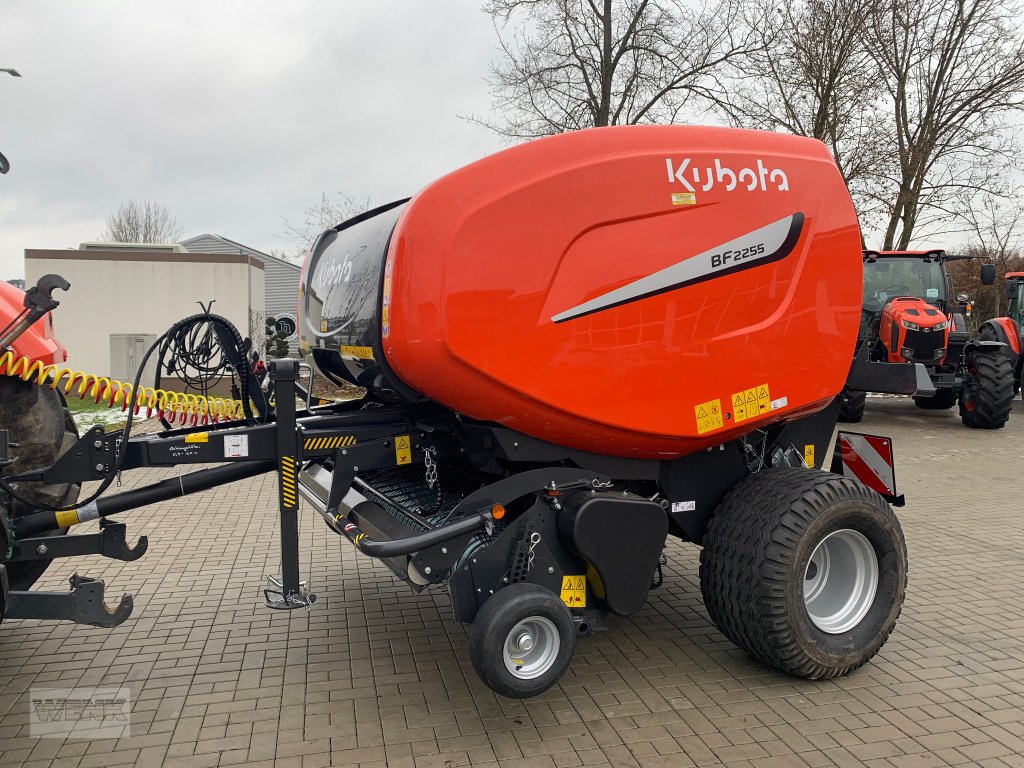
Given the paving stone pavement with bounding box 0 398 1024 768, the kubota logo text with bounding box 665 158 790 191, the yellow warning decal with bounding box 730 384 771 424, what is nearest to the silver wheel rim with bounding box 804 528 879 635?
the paving stone pavement with bounding box 0 398 1024 768

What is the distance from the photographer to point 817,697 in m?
3.72

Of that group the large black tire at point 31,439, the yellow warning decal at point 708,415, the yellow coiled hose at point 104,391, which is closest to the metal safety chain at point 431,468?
the yellow coiled hose at point 104,391

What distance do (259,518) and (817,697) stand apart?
16.0 feet

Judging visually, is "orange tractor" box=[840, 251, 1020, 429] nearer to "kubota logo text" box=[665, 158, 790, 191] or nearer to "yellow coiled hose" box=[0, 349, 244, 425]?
"kubota logo text" box=[665, 158, 790, 191]

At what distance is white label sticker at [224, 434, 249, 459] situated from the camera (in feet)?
11.5

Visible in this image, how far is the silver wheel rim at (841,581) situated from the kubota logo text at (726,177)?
1.74 meters

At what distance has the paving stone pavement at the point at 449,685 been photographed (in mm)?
3240

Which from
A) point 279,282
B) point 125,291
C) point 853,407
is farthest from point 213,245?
point 853,407

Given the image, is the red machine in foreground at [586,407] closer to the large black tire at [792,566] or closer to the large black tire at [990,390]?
the large black tire at [792,566]

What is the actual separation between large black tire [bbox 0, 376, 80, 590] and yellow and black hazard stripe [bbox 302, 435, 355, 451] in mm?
1068

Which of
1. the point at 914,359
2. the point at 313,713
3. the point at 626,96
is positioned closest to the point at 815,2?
the point at 626,96

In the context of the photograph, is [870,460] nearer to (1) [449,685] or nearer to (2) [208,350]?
(1) [449,685]

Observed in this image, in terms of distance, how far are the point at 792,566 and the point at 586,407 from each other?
123cm

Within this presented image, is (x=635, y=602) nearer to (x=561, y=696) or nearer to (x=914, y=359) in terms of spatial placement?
(x=561, y=696)
